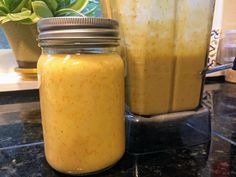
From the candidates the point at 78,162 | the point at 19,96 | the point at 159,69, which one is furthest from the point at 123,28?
the point at 19,96

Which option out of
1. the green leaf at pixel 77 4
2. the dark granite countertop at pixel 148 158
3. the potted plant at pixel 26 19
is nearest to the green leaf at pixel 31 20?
the potted plant at pixel 26 19

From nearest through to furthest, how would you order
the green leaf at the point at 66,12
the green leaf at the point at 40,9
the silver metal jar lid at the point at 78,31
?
the silver metal jar lid at the point at 78,31 < the green leaf at the point at 40,9 < the green leaf at the point at 66,12

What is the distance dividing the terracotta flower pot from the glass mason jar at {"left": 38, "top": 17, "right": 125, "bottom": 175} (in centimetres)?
40

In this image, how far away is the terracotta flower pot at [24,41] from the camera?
0.68 m

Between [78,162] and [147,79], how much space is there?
0.15 metres

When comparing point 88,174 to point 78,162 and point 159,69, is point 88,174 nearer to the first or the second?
point 78,162

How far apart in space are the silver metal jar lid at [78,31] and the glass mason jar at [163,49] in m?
0.06

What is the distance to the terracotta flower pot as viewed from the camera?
26.7 inches

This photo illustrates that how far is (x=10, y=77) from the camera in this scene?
77 centimetres

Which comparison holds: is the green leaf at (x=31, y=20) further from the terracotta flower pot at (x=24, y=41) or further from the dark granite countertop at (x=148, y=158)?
the dark granite countertop at (x=148, y=158)

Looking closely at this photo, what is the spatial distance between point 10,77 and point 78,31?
563 millimetres

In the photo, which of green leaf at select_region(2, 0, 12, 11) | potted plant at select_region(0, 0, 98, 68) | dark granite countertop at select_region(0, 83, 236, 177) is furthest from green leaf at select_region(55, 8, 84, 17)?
dark granite countertop at select_region(0, 83, 236, 177)

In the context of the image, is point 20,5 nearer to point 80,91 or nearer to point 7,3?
point 7,3

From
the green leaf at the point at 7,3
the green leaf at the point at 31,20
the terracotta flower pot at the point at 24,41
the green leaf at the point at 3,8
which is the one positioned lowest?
the terracotta flower pot at the point at 24,41
